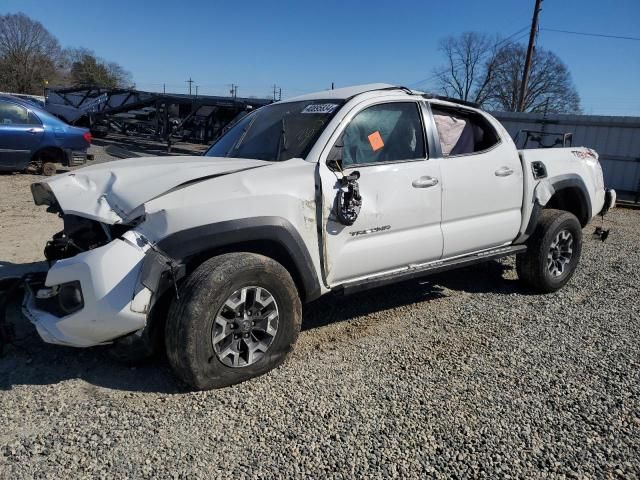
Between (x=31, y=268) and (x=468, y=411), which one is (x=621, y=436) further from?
(x=31, y=268)

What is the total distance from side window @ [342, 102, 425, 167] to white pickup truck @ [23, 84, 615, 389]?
0.01 metres

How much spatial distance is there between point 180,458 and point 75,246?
157 cm

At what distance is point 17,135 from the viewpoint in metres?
10.3

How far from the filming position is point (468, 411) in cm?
295

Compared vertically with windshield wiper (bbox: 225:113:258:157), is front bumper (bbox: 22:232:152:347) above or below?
below

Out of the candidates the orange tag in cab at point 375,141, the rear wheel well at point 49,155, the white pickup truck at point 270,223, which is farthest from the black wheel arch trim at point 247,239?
the rear wheel well at point 49,155

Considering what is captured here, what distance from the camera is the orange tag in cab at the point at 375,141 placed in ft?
12.5

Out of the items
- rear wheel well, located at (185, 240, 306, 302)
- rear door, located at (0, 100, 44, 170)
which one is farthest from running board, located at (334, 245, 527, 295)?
rear door, located at (0, 100, 44, 170)

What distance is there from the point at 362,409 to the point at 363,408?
0.5 inches

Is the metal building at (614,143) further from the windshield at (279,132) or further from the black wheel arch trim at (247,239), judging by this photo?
the black wheel arch trim at (247,239)

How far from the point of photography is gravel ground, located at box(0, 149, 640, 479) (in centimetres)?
247

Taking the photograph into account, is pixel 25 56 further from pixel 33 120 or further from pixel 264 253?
pixel 264 253

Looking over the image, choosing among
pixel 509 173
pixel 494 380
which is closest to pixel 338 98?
pixel 509 173

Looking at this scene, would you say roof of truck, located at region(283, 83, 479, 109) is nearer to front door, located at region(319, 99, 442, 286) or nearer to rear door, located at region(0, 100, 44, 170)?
front door, located at region(319, 99, 442, 286)
